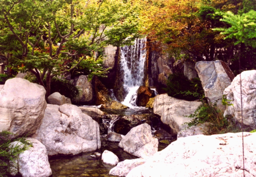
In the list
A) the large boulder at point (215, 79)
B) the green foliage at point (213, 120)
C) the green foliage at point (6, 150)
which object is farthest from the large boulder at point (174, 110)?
the green foliage at point (6, 150)

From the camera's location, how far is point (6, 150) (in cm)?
589

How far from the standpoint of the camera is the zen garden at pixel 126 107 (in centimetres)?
396

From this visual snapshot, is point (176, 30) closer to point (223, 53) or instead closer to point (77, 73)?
point (223, 53)

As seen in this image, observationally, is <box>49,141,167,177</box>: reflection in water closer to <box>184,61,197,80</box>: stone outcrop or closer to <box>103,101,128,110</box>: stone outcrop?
<box>184,61,197,80</box>: stone outcrop

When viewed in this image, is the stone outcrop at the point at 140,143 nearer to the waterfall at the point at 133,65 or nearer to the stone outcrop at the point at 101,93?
the stone outcrop at the point at 101,93

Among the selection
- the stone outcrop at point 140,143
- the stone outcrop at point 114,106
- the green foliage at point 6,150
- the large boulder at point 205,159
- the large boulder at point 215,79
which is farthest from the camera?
the stone outcrop at point 114,106

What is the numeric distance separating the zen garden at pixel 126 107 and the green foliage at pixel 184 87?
0.07 meters

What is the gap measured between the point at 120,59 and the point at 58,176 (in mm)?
15145

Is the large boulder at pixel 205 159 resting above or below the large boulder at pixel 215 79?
below

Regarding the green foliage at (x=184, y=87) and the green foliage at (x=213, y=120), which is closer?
the green foliage at (x=213, y=120)

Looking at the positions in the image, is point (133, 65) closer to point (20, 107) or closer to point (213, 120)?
point (213, 120)

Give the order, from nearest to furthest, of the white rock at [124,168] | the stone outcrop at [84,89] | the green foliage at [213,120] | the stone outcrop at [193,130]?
the white rock at [124,168]
the green foliage at [213,120]
the stone outcrop at [193,130]
the stone outcrop at [84,89]

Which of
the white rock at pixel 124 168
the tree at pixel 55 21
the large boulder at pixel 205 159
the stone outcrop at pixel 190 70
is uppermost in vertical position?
the tree at pixel 55 21

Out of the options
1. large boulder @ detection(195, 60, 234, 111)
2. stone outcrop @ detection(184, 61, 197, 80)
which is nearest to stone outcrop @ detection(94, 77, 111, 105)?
stone outcrop @ detection(184, 61, 197, 80)
